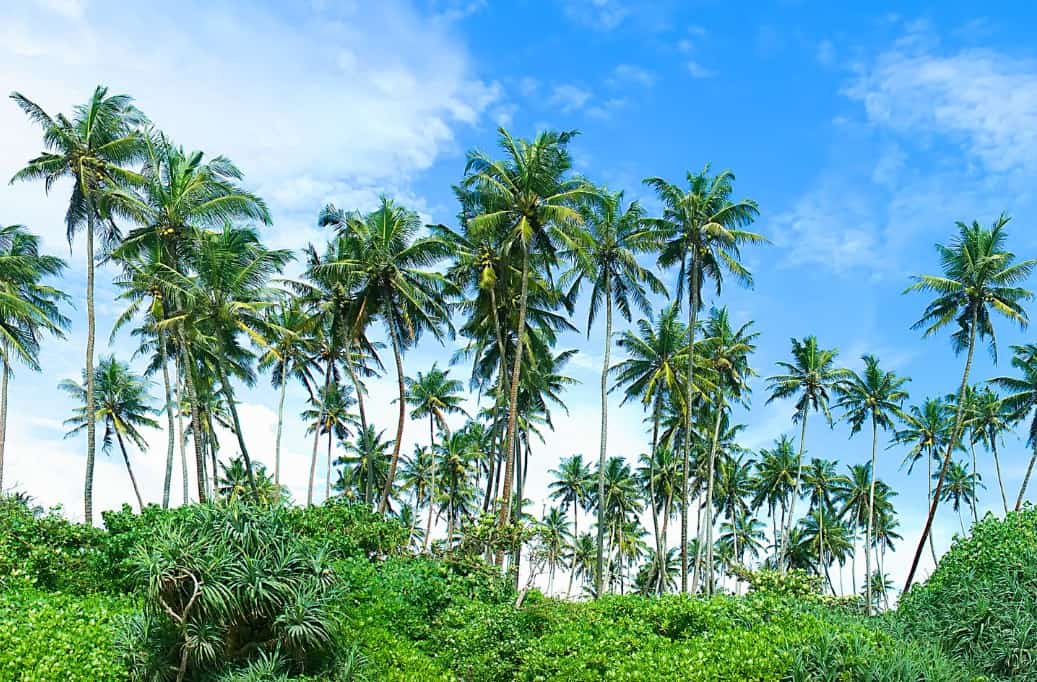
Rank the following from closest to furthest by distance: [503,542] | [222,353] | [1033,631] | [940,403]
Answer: [1033,631]
[503,542]
[222,353]
[940,403]

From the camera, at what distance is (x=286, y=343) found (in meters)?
33.0

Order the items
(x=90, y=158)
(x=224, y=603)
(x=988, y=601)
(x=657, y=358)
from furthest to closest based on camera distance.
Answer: (x=657, y=358)
(x=90, y=158)
(x=988, y=601)
(x=224, y=603)

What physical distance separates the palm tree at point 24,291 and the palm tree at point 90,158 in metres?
3.72

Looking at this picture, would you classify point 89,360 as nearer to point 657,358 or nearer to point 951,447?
point 657,358

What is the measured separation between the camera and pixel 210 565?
44.5 feet

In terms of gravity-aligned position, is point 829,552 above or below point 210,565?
above

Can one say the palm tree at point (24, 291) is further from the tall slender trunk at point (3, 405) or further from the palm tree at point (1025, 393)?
the palm tree at point (1025, 393)

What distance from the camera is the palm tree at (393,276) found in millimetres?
28094

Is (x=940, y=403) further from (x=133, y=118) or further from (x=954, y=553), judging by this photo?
(x=133, y=118)

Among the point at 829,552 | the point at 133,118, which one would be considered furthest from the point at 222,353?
the point at 829,552

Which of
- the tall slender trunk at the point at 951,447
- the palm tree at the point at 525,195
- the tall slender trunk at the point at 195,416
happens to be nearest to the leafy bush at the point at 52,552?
the tall slender trunk at the point at 195,416

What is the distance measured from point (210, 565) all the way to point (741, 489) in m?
45.1

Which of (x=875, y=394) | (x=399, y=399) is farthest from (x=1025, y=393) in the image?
(x=399, y=399)

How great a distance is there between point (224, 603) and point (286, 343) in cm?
2055
